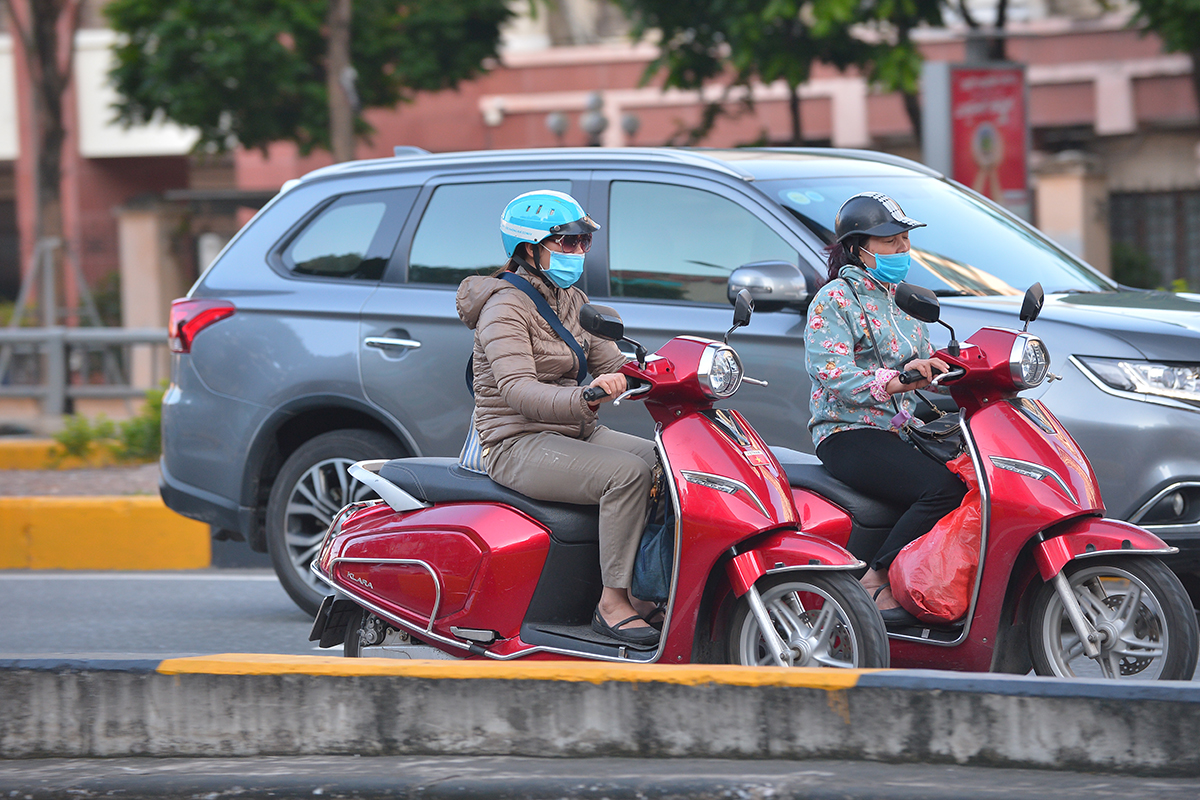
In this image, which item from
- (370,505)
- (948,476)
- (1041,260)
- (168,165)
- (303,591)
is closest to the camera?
(948,476)

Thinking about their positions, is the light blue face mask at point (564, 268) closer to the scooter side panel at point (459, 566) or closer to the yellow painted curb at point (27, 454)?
the scooter side panel at point (459, 566)

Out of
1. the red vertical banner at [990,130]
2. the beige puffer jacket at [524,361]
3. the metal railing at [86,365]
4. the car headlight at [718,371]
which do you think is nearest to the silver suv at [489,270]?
the beige puffer jacket at [524,361]

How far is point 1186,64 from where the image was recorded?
20891 millimetres

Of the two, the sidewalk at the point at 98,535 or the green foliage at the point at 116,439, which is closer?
the sidewalk at the point at 98,535

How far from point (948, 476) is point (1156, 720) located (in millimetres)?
1144

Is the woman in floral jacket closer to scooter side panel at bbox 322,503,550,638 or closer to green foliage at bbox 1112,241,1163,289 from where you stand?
scooter side panel at bbox 322,503,550,638

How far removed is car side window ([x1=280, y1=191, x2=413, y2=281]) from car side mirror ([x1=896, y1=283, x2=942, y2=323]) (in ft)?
9.32

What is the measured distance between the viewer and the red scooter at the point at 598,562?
4211 mm

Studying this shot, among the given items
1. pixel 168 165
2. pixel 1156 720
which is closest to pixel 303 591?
pixel 1156 720

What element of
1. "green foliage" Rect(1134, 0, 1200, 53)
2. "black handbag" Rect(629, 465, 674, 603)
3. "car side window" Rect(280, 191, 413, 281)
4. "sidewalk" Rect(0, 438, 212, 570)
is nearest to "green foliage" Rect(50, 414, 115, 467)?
"sidewalk" Rect(0, 438, 212, 570)

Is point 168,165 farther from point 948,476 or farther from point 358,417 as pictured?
point 948,476

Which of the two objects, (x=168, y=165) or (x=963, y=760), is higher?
(x=168, y=165)

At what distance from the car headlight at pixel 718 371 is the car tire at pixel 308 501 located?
2419 mm

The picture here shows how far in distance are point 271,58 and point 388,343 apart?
11309 millimetres
